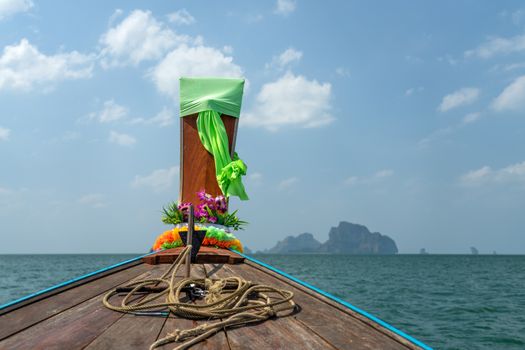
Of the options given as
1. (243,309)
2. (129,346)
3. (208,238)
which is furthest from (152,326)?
(208,238)

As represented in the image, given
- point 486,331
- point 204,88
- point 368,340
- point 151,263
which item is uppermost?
point 204,88

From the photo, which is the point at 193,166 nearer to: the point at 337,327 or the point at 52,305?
the point at 52,305

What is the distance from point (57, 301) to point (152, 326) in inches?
38.9

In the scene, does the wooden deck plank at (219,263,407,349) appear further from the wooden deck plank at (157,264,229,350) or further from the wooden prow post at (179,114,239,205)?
the wooden prow post at (179,114,239,205)

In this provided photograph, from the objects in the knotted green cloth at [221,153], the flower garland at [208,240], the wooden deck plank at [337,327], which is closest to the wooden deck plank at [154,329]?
the wooden deck plank at [337,327]

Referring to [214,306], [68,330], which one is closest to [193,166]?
[214,306]

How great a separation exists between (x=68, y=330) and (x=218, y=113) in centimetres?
509

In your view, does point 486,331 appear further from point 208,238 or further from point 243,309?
point 243,309

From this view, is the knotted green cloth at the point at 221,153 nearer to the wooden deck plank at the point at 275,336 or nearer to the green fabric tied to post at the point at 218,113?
the green fabric tied to post at the point at 218,113

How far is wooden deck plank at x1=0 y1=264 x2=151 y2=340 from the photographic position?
240 cm

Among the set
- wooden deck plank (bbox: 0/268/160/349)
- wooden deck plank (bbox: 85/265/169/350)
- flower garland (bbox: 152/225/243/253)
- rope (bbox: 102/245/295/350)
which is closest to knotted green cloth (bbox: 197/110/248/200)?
flower garland (bbox: 152/225/243/253)

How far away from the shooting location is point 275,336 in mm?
2135

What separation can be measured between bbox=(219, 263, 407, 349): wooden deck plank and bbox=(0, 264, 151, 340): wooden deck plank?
4.65 feet

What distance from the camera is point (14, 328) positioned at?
234 cm
